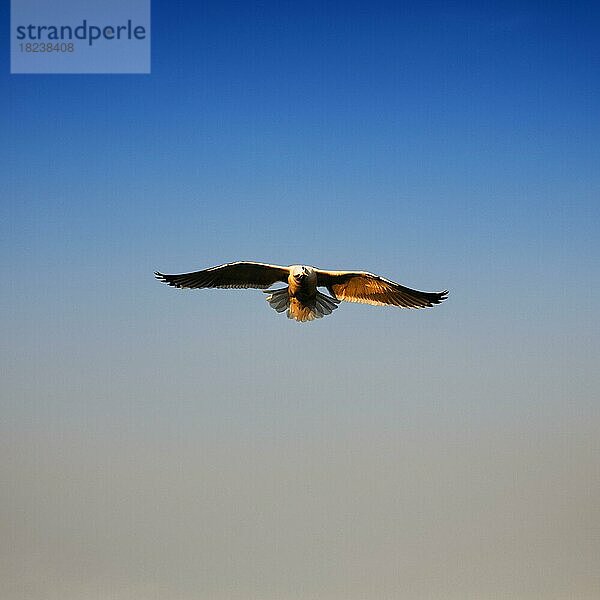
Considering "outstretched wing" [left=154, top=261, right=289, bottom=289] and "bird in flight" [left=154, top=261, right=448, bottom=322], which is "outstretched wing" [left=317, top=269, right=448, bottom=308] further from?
"outstretched wing" [left=154, top=261, right=289, bottom=289]

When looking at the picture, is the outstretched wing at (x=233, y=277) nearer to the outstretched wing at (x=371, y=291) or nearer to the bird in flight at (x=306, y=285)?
the bird in flight at (x=306, y=285)

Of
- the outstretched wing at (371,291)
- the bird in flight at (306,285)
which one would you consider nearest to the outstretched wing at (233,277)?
the bird in flight at (306,285)

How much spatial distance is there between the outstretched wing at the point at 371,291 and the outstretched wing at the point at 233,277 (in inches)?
29.9

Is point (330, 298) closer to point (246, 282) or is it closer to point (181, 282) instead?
point (246, 282)

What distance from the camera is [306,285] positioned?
14328 mm

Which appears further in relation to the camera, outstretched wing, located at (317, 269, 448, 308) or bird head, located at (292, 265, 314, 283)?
outstretched wing, located at (317, 269, 448, 308)

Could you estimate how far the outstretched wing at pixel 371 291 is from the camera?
1478 centimetres

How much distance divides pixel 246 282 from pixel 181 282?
1067mm

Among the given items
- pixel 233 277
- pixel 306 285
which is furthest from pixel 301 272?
pixel 233 277

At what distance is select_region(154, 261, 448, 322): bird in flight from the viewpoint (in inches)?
571

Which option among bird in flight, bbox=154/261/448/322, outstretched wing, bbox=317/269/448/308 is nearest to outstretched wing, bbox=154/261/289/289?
bird in flight, bbox=154/261/448/322

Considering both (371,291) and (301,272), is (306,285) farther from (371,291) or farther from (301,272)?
(371,291)

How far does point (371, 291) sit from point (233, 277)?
7.40 feet

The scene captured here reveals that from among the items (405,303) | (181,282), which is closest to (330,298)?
(405,303)
